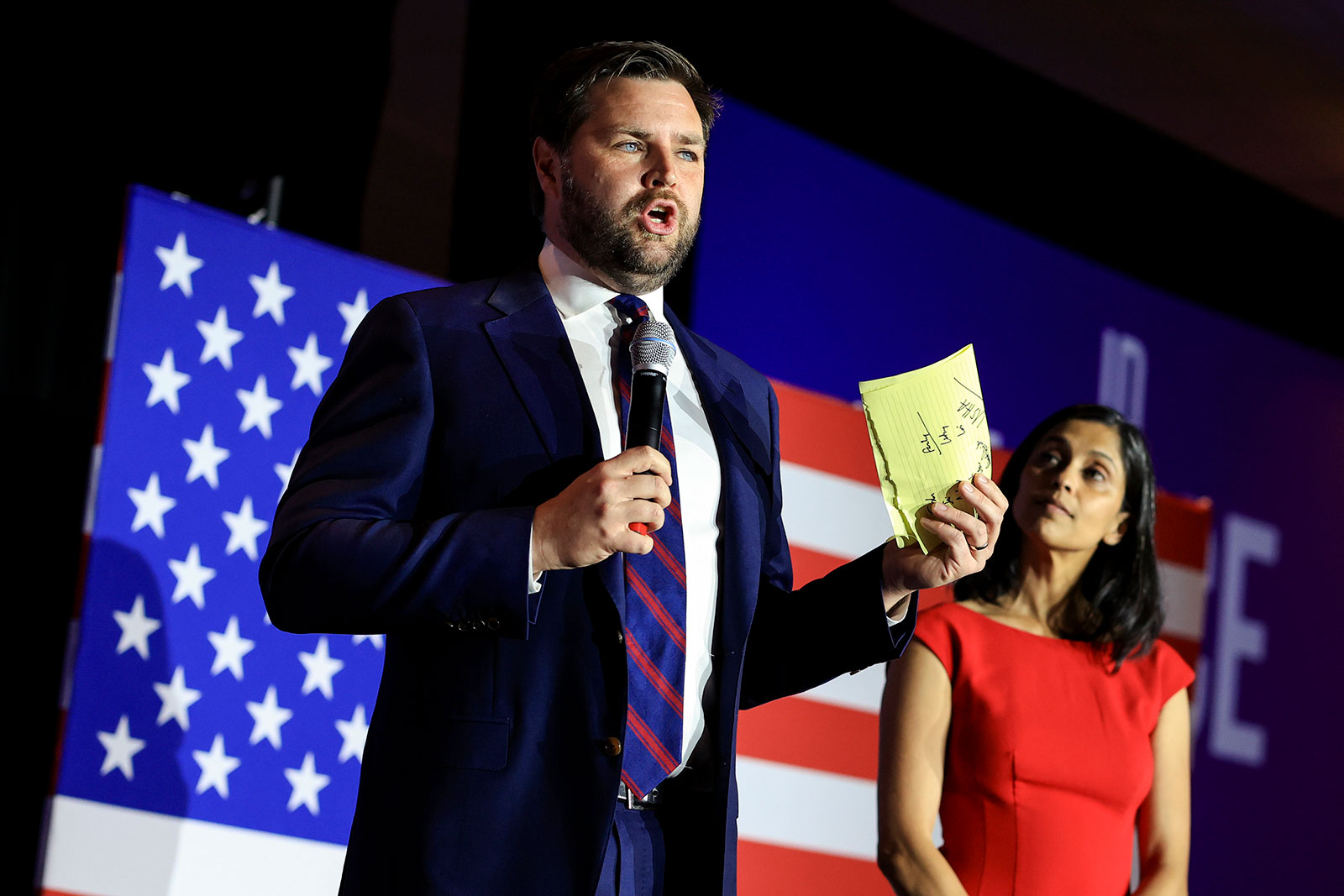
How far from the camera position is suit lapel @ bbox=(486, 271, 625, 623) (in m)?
1.54

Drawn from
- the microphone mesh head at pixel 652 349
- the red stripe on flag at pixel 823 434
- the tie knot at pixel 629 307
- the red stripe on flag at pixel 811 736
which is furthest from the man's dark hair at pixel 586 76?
the red stripe on flag at pixel 811 736

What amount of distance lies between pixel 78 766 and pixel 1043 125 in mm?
4029

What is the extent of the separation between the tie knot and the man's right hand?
0.38m

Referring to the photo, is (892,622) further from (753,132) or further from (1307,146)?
(1307,146)

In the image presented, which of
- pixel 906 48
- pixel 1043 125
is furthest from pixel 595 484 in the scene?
pixel 1043 125

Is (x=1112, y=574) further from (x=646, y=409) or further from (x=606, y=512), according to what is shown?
(x=606, y=512)

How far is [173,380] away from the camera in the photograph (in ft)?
8.32

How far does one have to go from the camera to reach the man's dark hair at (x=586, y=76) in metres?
1.82

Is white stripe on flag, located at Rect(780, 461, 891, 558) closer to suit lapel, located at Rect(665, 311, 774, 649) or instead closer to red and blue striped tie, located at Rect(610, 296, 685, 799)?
suit lapel, located at Rect(665, 311, 774, 649)

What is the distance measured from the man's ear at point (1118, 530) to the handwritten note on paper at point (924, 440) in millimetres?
1333

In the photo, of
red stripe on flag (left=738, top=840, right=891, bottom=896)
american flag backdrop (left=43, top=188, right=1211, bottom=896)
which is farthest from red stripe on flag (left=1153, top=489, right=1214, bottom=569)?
american flag backdrop (left=43, top=188, right=1211, bottom=896)

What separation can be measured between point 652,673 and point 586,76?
819mm

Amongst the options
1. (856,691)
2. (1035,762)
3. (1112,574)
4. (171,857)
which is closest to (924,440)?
(1035,762)

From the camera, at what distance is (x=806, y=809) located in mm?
3258
